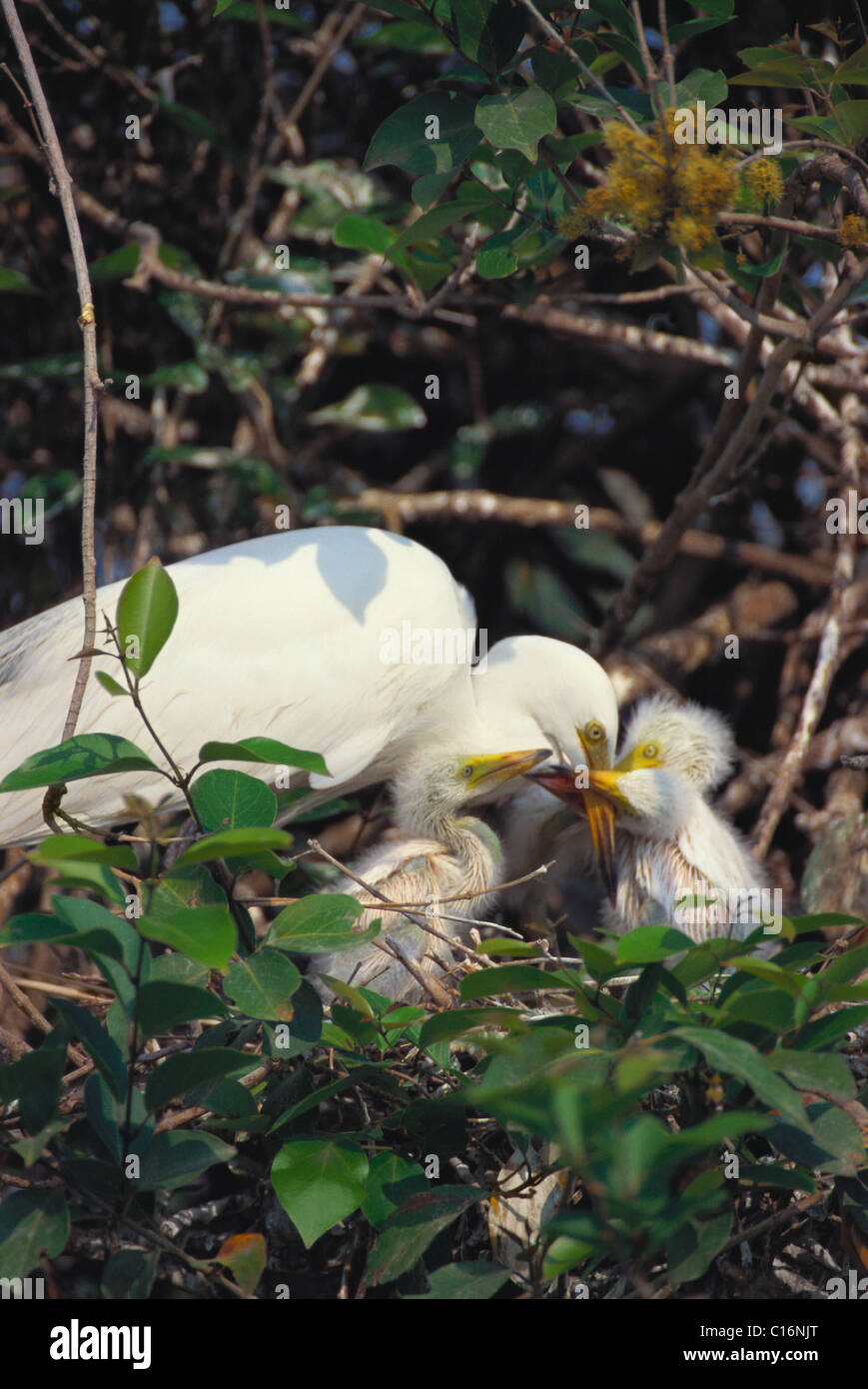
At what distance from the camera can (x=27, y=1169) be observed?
3.47 feet

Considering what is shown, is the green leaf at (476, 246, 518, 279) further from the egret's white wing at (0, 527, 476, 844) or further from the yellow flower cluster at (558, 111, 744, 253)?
the egret's white wing at (0, 527, 476, 844)

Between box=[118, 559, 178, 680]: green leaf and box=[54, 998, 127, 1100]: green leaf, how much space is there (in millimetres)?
254

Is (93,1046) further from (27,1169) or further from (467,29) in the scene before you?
(467,29)

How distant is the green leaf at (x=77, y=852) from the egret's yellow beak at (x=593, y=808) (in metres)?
0.93

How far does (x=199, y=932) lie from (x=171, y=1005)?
4.1 inches

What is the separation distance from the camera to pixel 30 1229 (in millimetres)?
893

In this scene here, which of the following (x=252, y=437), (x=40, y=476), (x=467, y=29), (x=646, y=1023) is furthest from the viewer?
(x=252, y=437)

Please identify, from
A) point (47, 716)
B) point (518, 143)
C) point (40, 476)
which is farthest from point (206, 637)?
point (518, 143)

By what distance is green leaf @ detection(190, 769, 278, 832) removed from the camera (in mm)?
924

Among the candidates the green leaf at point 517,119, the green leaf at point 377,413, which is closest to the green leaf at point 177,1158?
the green leaf at point 517,119

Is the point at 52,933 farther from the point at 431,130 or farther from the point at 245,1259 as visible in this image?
the point at 431,130

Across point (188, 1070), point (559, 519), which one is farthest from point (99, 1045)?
point (559, 519)

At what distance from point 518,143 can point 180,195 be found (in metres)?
1.39

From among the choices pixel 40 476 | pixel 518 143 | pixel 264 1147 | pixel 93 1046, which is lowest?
pixel 264 1147
